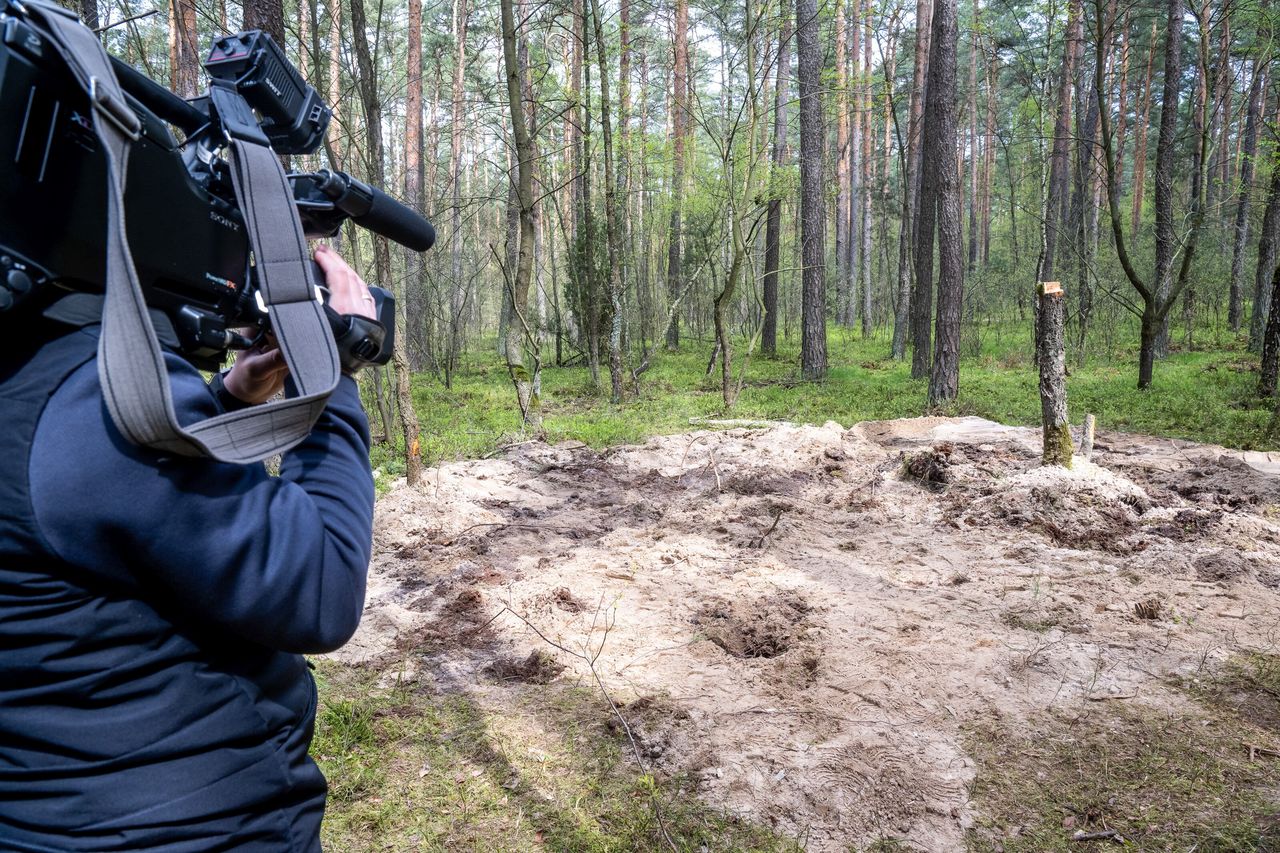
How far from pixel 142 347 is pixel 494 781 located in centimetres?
237

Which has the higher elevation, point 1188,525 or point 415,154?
point 415,154

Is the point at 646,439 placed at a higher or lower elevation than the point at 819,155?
A: lower

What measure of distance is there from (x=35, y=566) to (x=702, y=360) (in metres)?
17.1

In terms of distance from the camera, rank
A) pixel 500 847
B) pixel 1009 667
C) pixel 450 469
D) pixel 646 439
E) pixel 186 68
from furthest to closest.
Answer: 1. pixel 186 68
2. pixel 646 439
3. pixel 450 469
4. pixel 1009 667
5. pixel 500 847

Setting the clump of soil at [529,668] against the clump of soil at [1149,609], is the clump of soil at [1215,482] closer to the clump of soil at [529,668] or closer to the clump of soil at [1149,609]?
the clump of soil at [1149,609]

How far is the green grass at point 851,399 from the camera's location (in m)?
8.43

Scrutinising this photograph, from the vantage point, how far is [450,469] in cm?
646

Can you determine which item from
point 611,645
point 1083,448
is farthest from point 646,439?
point 611,645

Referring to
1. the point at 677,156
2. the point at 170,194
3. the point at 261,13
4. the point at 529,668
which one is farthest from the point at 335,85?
the point at 170,194

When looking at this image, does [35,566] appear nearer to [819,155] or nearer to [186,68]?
[186,68]

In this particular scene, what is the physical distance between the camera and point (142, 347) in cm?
80

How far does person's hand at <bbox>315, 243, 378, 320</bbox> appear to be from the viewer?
116 cm

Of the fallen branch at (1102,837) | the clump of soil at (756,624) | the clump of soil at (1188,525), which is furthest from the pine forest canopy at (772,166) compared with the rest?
the clump of soil at (1188,525)

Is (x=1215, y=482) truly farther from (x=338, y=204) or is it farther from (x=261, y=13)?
(x=261, y=13)
